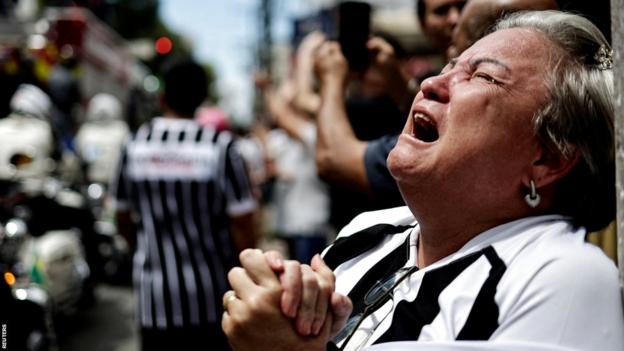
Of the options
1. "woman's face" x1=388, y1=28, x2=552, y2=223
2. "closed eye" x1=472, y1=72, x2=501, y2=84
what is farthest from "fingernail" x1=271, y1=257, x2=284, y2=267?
"closed eye" x1=472, y1=72, x2=501, y2=84

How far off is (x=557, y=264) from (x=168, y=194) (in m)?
2.59

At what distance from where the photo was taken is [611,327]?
52.3 inches

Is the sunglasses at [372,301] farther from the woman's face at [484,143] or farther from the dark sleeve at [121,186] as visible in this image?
the dark sleeve at [121,186]

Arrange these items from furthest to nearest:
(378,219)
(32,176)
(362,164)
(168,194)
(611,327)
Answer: (32,176) → (168,194) → (362,164) → (378,219) → (611,327)

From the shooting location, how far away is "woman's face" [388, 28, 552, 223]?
1.60m

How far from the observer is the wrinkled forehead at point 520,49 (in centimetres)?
164

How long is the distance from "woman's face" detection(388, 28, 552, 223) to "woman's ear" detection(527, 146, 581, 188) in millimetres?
16

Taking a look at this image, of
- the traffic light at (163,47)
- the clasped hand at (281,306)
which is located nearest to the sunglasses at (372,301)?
the clasped hand at (281,306)

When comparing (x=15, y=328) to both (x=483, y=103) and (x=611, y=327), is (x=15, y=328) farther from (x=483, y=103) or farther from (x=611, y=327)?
(x=611, y=327)

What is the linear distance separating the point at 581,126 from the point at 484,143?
0.64 ft

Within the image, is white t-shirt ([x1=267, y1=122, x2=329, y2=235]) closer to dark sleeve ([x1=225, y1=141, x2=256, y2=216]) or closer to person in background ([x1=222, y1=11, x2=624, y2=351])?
dark sleeve ([x1=225, y1=141, x2=256, y2=216])

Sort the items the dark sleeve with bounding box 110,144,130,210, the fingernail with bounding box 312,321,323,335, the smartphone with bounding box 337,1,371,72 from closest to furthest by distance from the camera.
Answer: the fingernail with bounding box 312,321,323,335 → the smartphone with bounding box 337,1,371,72 → the dark sleeve with bounding box 110,144,130,210

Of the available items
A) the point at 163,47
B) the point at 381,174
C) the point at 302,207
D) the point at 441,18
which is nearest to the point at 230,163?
the point at 441,18

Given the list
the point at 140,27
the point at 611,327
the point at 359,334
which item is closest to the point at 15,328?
the point at 359,334
